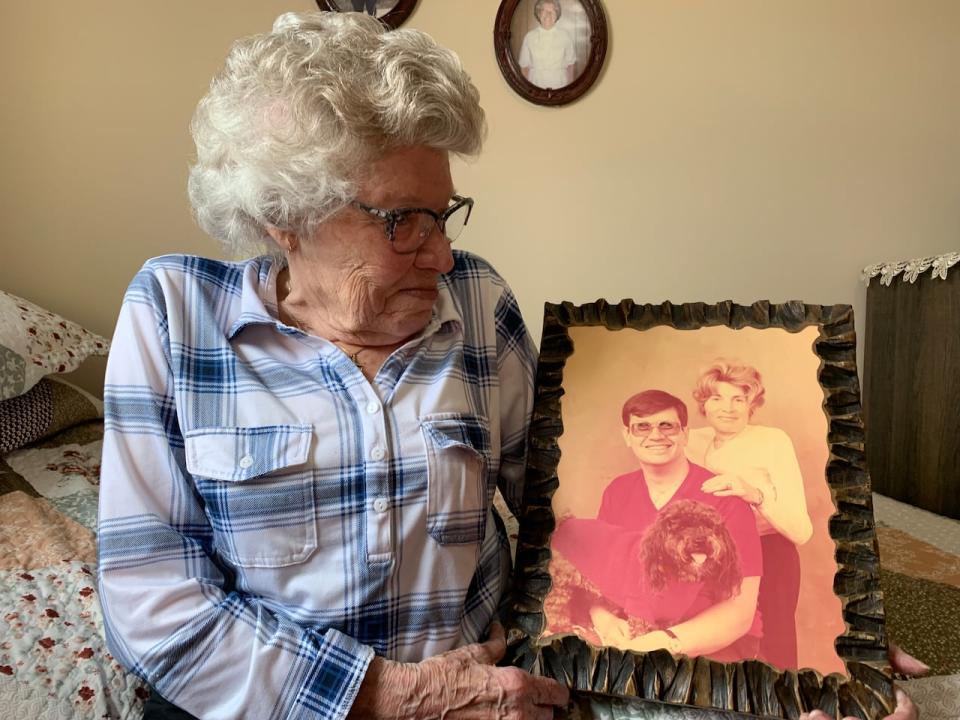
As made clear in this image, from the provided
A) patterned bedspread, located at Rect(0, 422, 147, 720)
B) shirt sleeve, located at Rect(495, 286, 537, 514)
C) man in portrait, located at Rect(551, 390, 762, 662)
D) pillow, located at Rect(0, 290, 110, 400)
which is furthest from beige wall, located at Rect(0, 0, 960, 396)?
man in portrait, located at Rect(551, 390, 762, 662)

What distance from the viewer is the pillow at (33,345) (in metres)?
1.37

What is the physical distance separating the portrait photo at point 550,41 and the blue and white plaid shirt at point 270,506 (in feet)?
4.60

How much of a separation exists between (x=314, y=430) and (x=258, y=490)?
94 mm

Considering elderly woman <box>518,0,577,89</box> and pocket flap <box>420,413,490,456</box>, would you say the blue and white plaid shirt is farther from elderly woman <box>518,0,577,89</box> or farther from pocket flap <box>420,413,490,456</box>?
elderly woman <box>518,0,577,89</box>

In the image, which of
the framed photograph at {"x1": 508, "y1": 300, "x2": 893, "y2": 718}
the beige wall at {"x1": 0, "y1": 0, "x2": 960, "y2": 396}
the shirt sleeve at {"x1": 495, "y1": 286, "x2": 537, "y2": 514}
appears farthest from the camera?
the beige wall at {"x1": 0, "y1": 0, "x2": 960, "y2": 396}

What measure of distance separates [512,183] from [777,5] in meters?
0.88

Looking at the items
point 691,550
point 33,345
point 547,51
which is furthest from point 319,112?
point 547,51

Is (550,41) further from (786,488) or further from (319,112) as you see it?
(786,488)

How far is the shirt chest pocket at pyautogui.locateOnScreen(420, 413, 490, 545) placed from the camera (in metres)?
0.88

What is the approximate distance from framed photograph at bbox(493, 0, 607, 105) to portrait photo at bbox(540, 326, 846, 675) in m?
1.30

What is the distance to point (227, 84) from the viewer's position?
2.99 ft

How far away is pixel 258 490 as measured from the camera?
0.84 metres

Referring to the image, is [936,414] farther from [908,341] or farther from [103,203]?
[103,203]

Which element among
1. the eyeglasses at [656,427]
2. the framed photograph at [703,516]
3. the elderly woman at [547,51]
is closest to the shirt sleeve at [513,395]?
the framed photograph at [703,516]
